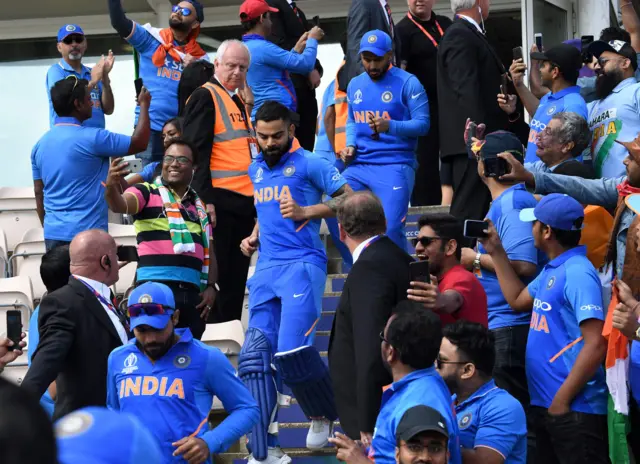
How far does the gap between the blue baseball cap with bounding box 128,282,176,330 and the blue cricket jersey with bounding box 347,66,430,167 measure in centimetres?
319

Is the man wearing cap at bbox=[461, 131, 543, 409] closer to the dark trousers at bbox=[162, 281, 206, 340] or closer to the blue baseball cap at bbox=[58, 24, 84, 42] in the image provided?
the dark trousers at bbox=[162, 281, 206, 340]

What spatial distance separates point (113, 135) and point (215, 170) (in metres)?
0.76

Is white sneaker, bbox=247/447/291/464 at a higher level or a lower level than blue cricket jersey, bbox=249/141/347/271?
lower

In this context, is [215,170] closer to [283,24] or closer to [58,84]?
[58,84]

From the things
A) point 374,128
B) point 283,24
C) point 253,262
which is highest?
point 283,24

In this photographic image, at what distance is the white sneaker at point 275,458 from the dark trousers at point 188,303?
785 mm

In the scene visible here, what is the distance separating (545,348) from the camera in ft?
18.0

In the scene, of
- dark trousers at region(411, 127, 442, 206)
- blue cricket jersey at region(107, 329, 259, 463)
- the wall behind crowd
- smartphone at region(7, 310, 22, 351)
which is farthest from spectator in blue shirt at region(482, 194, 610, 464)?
the wall behind crowd

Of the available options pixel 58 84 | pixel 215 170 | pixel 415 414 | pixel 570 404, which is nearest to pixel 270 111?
pixel 215 170

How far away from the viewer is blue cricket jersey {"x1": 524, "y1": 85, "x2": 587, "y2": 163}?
7324mm

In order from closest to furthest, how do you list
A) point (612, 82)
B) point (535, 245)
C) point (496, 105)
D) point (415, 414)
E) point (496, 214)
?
point (415, 414) → point (535, 245) → point (496, 214) → point (612, 82) → point (496, 105)

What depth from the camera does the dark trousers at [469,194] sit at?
8156 millimetres

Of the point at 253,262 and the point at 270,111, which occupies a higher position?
the point at 270,111

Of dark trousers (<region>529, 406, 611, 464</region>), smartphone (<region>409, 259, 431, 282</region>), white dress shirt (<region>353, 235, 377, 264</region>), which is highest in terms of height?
white dress shirt (<region>353, 235, 377, 264</region>)
